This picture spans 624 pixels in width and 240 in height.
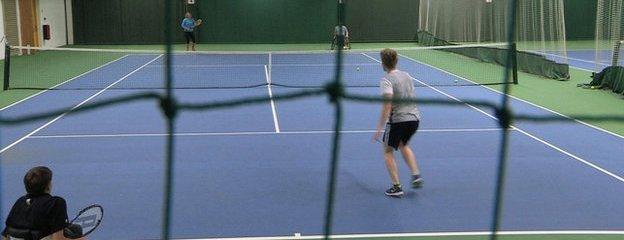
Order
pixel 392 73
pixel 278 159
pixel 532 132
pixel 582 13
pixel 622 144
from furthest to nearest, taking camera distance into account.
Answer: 1. pixel 582 13
2. pixel 532 132
3. pixel 622 144
4. pixel 278 159
5. pixel 392 73

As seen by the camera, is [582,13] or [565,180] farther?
[582,13]

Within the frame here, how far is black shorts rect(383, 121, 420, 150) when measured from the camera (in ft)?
19.5

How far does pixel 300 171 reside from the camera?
702 centimetres

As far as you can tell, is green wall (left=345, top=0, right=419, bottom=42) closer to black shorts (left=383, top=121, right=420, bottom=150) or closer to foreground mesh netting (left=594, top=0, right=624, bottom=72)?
foreground mesh netting (left=594, top=0, right=624, bottom=72)

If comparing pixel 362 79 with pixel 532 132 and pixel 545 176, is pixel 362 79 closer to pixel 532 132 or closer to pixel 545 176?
pixel 532 132

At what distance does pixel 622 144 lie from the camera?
8.21 metres

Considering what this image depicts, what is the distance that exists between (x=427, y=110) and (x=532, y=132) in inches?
89.8

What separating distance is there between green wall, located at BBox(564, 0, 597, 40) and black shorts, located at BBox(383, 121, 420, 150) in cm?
2492

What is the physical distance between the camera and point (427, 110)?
36.4 ft

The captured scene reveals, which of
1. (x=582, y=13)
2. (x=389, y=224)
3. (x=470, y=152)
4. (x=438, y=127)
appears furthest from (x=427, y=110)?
(x=582, y=13)

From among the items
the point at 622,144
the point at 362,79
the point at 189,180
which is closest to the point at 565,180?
the point at 622,144

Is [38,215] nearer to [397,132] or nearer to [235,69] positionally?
[397,132]

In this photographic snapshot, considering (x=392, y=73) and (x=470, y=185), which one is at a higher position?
(x=392, y=73)

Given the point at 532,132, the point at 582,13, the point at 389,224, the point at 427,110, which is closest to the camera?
the point at 389,224
